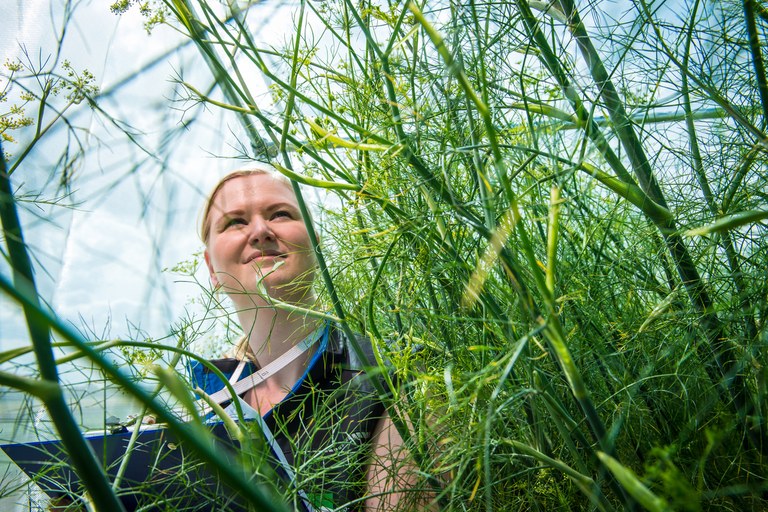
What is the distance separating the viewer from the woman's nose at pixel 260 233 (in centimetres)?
87

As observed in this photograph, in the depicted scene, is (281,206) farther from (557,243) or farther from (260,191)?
(557,243)

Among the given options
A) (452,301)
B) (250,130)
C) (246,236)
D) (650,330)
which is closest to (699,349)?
(650,330)

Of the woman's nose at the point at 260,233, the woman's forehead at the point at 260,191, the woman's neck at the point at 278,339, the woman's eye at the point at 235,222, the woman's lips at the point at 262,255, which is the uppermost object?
the woman's forehead at the point at 260,191

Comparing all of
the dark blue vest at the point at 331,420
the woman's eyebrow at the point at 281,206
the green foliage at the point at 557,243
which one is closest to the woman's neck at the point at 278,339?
the dark blue vest at the point at 331,420

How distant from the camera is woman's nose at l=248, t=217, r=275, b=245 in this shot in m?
0.87

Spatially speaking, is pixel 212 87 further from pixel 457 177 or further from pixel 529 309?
pixel 529 309

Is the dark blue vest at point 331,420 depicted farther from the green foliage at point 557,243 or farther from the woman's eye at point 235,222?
the woman's eye at point 235,222

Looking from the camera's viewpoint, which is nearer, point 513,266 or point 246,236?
point 513,266

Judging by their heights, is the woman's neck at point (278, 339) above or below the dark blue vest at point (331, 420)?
above

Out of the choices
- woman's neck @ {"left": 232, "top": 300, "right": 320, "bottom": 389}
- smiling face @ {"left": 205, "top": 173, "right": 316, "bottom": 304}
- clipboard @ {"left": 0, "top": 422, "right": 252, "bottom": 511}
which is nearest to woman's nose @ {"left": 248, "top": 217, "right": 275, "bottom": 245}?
smiling face @ {"left": 205, "top": 173, "right": 316, "bottom": 304}

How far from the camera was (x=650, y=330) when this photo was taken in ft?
1.52

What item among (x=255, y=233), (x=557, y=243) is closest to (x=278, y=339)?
(x=255, y=233)

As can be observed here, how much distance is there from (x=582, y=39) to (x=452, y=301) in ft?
0.80

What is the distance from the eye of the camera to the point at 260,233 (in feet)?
2.89
